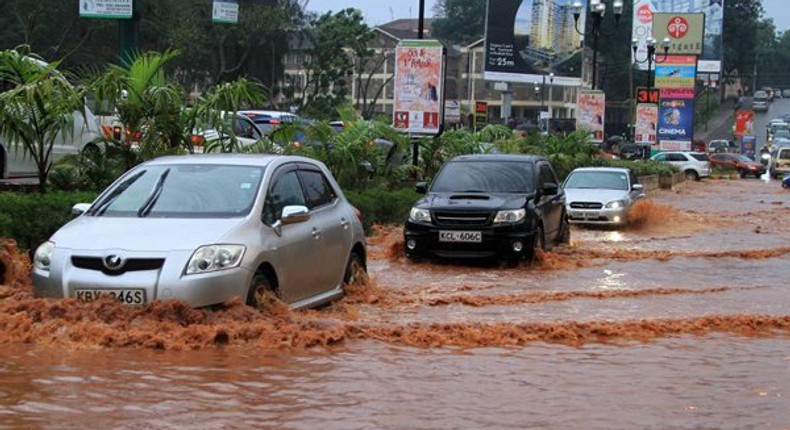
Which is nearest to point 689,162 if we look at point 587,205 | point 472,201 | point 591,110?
point 591,110

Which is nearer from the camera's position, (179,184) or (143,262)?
(143,262)

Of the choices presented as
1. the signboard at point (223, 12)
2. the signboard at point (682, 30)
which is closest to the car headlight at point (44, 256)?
the signboard at point (223, 12)

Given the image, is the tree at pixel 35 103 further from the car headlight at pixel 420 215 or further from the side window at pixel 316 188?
the car headlight at pixel 420 215

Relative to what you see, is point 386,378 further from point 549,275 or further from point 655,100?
point 655,100

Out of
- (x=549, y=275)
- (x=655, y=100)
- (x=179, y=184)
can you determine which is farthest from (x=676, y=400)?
(x=655, y=100)

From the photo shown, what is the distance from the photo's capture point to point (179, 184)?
30.1ft

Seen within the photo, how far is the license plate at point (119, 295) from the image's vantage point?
7.71 m

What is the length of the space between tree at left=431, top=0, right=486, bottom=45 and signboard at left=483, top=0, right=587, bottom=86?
5249 cm

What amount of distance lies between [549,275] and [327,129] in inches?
222

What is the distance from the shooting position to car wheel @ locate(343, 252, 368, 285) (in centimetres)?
1038

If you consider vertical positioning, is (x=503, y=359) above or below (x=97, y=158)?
below

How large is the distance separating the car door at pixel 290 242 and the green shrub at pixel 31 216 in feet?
10.9

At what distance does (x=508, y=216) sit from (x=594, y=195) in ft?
28.7

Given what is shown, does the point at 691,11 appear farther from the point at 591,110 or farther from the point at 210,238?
the point at 210,238
